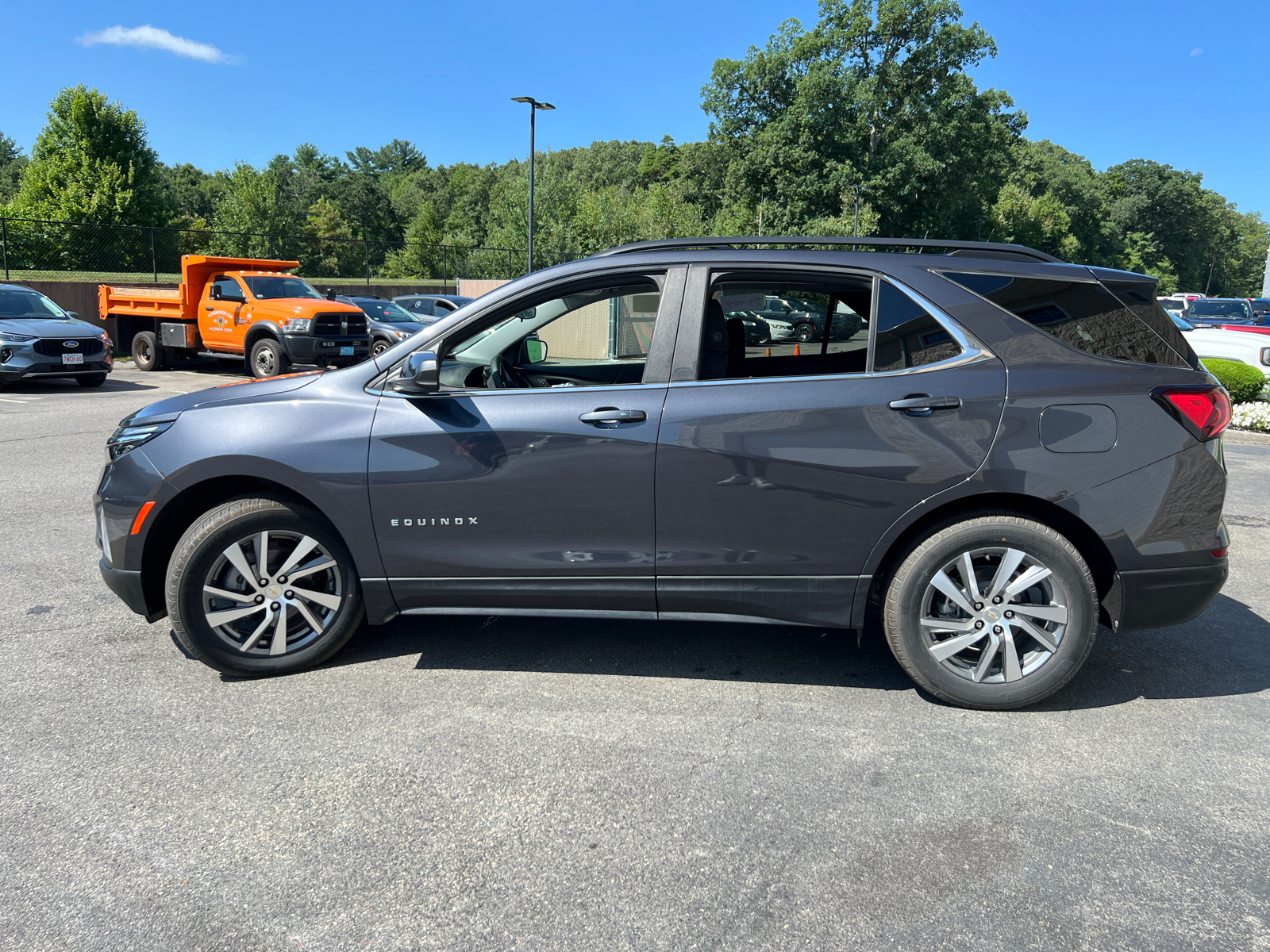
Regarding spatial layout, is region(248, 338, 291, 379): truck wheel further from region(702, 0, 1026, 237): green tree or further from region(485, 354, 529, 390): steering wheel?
region(702, 0, 1026, 237): green tree

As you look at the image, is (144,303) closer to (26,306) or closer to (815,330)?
(26,306)

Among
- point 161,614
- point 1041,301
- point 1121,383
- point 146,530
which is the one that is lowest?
point 161,614

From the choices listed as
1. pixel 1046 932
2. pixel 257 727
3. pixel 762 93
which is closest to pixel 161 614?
pixel 257 727

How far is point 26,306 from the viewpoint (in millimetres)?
15070

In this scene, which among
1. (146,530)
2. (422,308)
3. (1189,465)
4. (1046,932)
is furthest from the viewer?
(422,308)

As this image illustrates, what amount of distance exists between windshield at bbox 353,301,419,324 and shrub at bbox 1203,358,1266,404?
16510mm

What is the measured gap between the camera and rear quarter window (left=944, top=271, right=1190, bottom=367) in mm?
3455

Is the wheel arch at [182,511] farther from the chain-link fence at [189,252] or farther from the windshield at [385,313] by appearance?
the chain-link fence at [189,252]

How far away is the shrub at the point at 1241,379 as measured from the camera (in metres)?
13.6

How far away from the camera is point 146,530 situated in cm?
370

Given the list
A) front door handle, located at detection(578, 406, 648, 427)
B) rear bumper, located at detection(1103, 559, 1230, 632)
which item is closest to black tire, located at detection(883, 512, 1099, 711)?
rear bumper, located at detection(1103, 559, 1230, 632)

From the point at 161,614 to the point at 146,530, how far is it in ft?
1.33

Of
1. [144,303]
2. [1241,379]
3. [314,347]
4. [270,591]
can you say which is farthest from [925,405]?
[144,303]

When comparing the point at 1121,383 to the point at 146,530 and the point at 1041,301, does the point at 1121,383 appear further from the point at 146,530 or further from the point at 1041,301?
the point at 146,530
